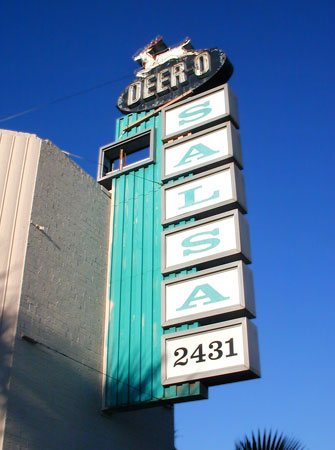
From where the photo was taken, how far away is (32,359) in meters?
12.2

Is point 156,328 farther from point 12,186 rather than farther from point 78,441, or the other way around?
point 12,186

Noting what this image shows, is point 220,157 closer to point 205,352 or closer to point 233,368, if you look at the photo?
point 205,352

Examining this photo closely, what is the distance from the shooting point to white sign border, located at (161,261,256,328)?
12.5 meters

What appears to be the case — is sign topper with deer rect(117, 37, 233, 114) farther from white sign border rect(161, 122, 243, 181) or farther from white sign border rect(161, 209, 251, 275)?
white sign border rect(161, 209, 251, 275)

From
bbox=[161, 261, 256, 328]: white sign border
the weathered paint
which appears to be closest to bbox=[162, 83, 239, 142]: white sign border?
the weathered paint

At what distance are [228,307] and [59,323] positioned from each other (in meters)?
3.82

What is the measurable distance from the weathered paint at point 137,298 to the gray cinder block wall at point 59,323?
0.39 meters

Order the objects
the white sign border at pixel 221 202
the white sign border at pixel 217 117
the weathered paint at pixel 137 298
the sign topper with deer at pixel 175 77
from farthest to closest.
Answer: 1. the sign topper with deer at pixel 175 77
2. the white sign border at pixel 217 117
3. the white sign border at pixel 221 202
4. the weathered paint at pixel 137 298

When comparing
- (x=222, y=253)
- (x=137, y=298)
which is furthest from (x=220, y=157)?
(x=137, y=298)

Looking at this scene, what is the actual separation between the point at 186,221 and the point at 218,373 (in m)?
4.15

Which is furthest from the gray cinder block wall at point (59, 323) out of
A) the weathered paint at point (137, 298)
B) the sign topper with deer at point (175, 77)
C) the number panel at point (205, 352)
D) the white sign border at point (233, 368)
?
the sign topper with deer at point (175, 77)

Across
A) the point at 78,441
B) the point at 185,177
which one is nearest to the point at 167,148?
the point at 185,177

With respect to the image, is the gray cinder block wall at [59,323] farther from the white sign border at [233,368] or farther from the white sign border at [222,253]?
the white sign border at [222,253]

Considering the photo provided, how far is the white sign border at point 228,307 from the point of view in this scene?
12453mm
